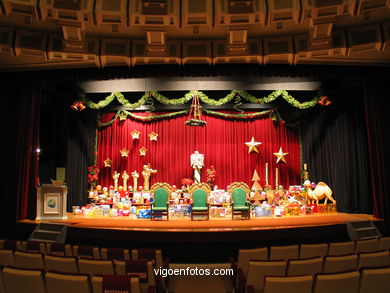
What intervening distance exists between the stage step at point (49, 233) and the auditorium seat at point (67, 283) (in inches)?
149

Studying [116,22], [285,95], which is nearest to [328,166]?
[285,95]

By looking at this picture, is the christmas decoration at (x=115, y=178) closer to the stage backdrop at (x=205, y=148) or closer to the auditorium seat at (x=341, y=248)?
the stage backdrop at (x=205, y=148)

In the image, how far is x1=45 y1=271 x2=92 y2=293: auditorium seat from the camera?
2.37m

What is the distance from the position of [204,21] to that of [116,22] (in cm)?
152

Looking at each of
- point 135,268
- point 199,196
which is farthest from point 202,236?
point 135,268

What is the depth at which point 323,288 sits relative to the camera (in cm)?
238

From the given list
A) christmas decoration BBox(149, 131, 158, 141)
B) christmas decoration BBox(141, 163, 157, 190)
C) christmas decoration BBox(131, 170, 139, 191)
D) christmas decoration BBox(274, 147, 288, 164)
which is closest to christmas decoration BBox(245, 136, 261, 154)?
christmas decoration BBox(274, 147, 288, 164)

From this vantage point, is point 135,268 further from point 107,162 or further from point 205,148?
point 205,148

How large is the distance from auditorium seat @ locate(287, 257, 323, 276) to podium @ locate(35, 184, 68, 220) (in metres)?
5.81

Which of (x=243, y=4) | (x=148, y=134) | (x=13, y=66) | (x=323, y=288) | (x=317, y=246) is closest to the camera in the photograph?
(x=323, y=288)

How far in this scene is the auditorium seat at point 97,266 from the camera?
2959mm

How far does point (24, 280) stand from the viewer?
252 cm

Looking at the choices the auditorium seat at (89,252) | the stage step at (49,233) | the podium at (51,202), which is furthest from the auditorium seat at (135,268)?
the podium at (51,202)

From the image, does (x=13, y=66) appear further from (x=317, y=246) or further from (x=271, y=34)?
(x=317, y=246)
